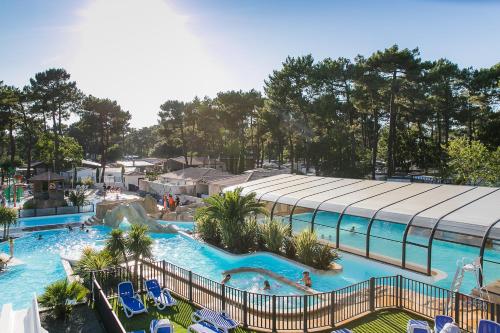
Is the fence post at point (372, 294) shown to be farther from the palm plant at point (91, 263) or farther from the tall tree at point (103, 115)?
the tall tree at point (103, 115)

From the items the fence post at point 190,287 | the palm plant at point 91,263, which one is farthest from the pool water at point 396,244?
the palm plant at point 91,263

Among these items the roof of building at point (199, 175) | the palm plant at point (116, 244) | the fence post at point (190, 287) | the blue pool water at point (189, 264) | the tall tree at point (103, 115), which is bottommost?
the blue pool water at point (189, 264)

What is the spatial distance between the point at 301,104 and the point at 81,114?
3116 centimetres

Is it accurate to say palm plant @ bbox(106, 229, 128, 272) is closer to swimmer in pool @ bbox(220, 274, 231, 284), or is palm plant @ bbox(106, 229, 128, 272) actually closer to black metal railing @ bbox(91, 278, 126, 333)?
black metal railing @ bbox(91, 278, 126, 333)

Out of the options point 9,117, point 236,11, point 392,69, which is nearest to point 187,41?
point 236,11

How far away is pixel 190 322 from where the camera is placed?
9867 millimetres

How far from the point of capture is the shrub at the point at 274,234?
16.8m

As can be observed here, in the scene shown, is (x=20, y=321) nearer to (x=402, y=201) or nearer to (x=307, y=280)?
(x=307, y=280)

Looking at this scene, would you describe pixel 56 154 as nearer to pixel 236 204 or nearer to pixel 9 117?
pixel 9 117

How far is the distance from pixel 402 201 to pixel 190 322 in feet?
32.3

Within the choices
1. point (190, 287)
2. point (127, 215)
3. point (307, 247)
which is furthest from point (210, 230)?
point (127, 215)

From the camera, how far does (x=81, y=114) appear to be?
5031 centimetres

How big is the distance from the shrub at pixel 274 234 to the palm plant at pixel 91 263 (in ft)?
23.4

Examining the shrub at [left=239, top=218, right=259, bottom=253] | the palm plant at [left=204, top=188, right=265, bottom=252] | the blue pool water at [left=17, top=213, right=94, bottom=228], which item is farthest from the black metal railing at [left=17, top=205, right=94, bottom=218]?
the shrub at [left=239, top=218, right=259, bottom=253]
